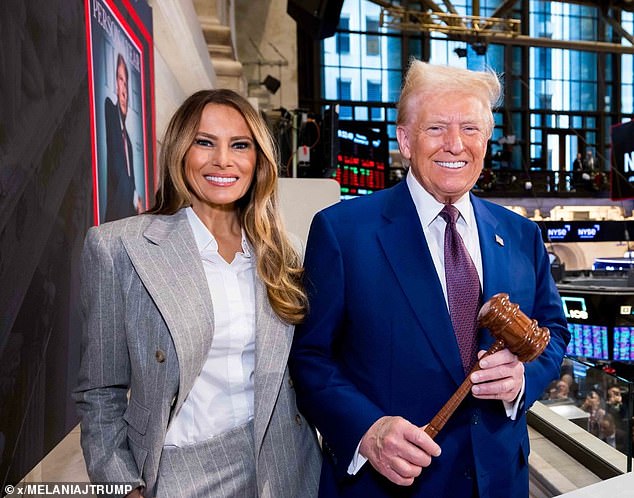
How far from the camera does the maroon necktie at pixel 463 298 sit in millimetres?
1436

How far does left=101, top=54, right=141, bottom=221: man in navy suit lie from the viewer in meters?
2.16

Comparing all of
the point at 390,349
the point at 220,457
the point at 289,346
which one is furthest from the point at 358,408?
the point at 220,457

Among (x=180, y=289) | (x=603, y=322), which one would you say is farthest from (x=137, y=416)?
(x=603, y=322)

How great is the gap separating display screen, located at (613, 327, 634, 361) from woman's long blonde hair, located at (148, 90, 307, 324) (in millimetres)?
9287

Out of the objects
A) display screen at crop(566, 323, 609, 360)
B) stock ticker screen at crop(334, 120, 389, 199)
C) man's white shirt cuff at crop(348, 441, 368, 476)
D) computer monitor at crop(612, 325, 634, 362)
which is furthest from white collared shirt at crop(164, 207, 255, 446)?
computer monitor at crop(612, 325, 634, 362)

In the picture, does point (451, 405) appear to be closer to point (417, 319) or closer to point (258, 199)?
point (417, 319)


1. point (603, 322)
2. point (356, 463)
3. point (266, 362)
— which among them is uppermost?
point (266, 362)

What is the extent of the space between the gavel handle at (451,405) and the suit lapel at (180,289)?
1.88 feet

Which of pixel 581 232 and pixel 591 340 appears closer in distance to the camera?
pixel 591 340

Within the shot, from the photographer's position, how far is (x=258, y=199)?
63.8 inches

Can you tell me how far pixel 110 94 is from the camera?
2.21 metres

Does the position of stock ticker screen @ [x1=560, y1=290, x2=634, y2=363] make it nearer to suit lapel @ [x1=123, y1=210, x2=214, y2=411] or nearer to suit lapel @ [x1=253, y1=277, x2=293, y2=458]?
suit lapel @ [x1=253, y1=277, x2=293, y2=458]

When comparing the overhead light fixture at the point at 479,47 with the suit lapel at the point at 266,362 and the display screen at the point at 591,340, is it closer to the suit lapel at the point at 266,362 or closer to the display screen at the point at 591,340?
the display screen at the point at 591,340

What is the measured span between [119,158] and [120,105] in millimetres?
241
